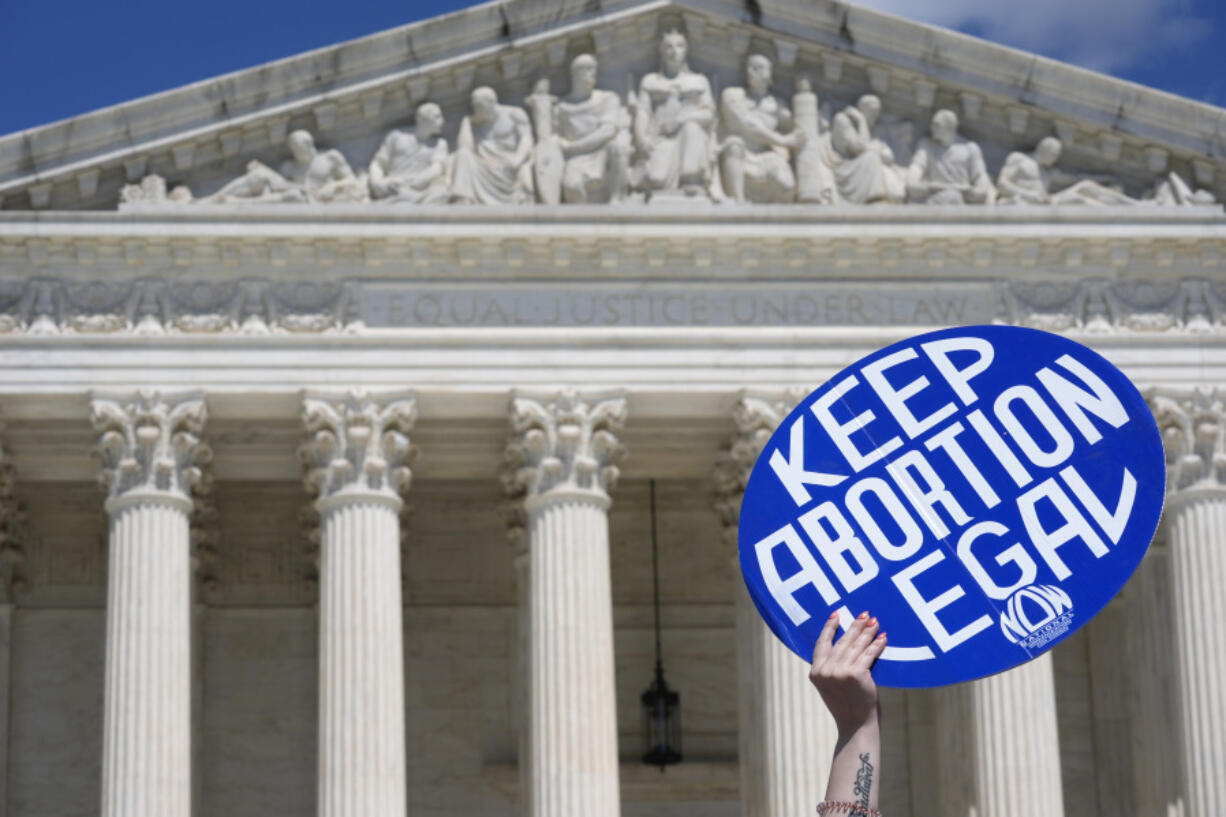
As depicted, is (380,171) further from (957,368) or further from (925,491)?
(925,491)

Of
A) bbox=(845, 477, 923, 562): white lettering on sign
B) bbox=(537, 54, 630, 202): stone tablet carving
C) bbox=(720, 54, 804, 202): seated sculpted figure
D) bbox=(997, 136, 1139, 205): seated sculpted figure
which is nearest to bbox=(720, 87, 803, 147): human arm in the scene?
bbox=(720, 54, 804, 202): seated sculpted figure

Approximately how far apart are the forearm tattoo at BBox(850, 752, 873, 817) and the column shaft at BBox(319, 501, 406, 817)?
2414cm

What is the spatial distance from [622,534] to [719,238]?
759 cm

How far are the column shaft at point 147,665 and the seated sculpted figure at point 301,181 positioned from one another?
14.2 feet

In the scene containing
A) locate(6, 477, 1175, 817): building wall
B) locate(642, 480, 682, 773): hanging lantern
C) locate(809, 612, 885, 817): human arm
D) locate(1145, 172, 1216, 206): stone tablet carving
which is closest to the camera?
locate(809, 612, 885, 817): human arm

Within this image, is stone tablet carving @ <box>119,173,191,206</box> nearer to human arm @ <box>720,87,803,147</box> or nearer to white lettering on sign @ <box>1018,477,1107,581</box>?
human arm @ <box>720,87,803,147</box>

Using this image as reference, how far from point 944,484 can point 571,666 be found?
78.4ft

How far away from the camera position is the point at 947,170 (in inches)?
1437

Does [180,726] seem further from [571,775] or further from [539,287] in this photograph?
[539,287]

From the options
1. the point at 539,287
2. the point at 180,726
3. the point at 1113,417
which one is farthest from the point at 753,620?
the point at 1113,417

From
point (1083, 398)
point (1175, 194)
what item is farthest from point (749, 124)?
point (1083, 398)

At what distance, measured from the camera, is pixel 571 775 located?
3384cm

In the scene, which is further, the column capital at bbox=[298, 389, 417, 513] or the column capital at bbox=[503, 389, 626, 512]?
the column capital at bbox=[503, 389, 626, 512]

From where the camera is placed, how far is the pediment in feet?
116
